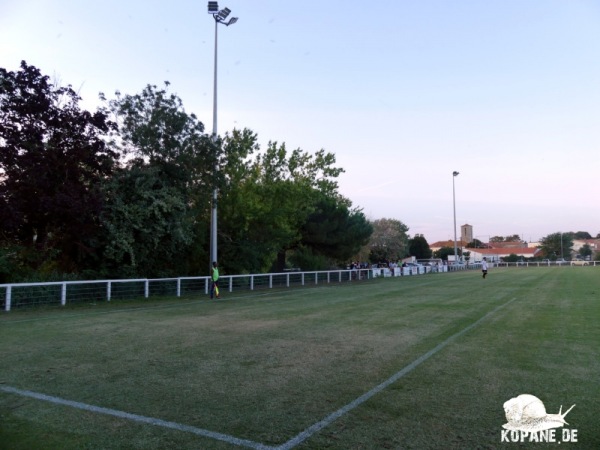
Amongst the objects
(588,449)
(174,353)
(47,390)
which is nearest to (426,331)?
(174,353)

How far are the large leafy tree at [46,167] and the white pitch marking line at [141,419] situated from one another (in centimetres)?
1166

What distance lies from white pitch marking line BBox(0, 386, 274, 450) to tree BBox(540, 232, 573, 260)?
128m

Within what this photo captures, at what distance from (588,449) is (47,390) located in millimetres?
5718

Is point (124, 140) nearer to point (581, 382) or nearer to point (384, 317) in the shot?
point (384, 317)

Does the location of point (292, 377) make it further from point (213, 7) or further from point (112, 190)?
point (213, 7)

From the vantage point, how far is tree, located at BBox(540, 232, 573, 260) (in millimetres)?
115812

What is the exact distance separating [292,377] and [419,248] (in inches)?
4030

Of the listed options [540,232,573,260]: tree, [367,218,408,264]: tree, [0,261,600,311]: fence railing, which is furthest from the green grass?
[540,232,573,260]: tree

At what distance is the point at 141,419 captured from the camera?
4.46 meters

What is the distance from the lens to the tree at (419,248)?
10400cm

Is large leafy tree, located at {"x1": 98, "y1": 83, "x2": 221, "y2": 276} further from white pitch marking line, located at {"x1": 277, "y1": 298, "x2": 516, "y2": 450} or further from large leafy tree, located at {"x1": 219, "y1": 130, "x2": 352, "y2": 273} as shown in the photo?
white pitch marking line, located at {"x1": 277, "y1": 298, "x2": 516, "y2": 450}

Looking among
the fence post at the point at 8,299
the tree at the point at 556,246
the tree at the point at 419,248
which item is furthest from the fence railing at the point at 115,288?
the tree at the point at 556,246

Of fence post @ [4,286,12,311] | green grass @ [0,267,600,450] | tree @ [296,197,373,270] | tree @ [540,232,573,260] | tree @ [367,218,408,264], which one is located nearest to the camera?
green grass @ [0,267,600,450]

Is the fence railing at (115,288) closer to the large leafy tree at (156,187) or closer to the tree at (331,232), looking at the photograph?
the large leafy tree at (156,187)
